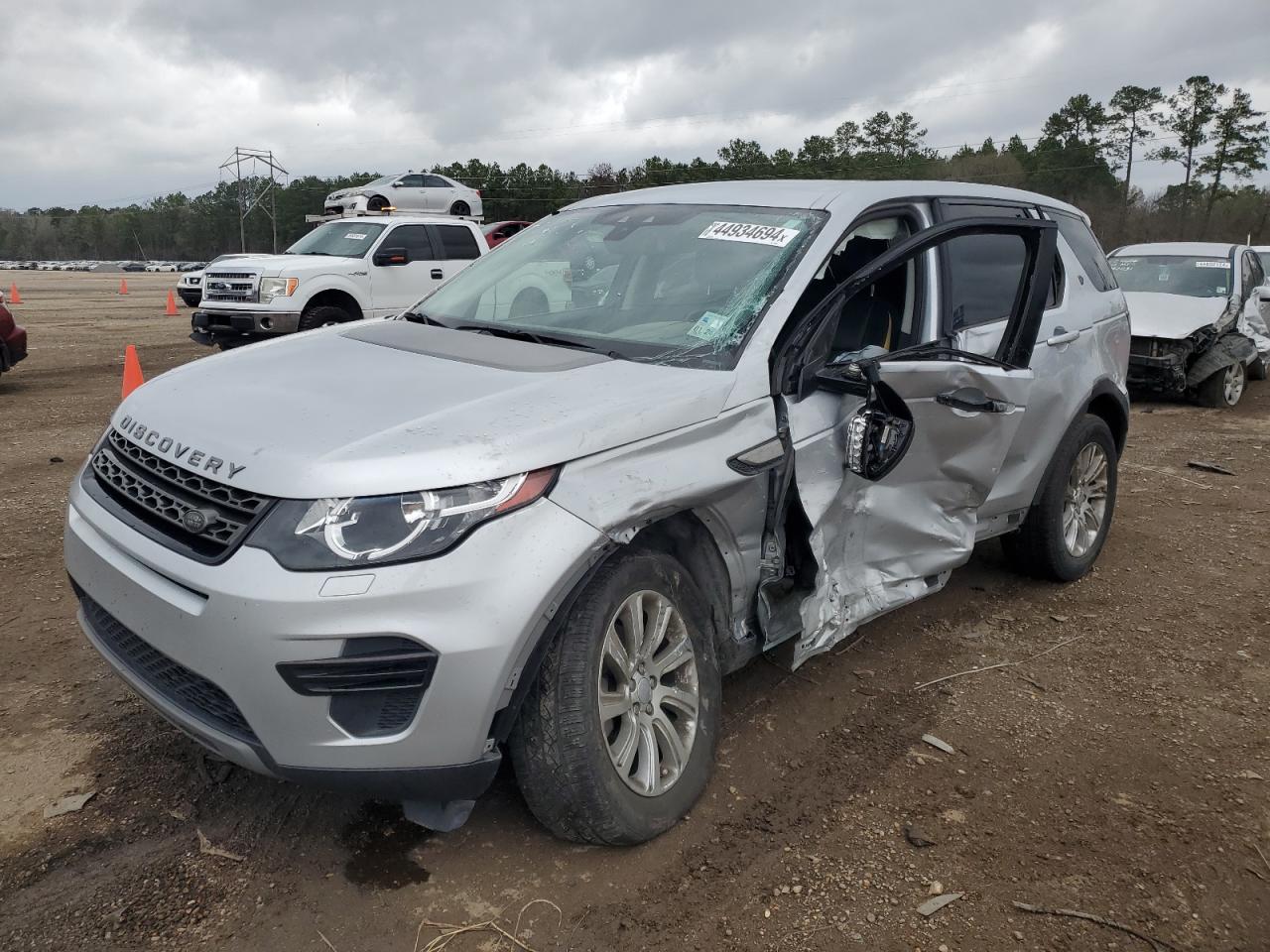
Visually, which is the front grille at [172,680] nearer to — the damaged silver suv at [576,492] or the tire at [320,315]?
the damaged silver suv at [576,492]

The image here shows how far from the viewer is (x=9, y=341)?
1000 cm

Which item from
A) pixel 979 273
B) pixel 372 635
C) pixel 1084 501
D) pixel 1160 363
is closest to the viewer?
pixel 372 635

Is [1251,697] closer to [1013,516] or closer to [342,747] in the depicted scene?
[1013,516]

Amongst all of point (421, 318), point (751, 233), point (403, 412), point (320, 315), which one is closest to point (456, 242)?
point (320, 315)

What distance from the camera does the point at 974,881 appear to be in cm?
265

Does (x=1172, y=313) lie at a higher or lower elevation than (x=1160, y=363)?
higher

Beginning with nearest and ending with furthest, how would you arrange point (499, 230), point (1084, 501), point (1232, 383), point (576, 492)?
point (576, 492), point (1084, 501), point (1232, 383), point (499, 230)

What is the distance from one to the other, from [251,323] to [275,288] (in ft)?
1.70

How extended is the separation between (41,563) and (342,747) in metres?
3.45

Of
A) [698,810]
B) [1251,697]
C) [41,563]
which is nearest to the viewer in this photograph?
[698,810]

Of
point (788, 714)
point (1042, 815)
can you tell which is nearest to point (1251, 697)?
point (1042, 815)

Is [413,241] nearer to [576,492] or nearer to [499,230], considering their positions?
[499,230]

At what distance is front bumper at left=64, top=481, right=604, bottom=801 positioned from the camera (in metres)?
2.18

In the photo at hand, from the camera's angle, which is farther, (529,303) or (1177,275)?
(1177,275)
